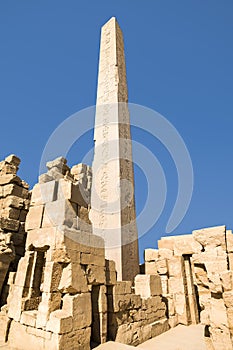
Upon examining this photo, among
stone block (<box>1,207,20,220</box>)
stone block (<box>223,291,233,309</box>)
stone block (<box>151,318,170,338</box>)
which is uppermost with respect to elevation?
stone block (<box>1,207,20,220</box>)

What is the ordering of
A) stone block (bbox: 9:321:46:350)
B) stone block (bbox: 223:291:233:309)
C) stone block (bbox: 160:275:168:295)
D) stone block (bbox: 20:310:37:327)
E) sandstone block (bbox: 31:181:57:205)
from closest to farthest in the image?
stone block (bbox: 223:291:233:309) → stone block (bbox: 9:321:46:350) → stone block (bbox: 20:310:37:327) → sandstone block (bbox: 31:181:57:205) → stone block (bbox: 160:275:168:295)

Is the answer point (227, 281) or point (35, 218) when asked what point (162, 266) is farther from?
point (227, 281)

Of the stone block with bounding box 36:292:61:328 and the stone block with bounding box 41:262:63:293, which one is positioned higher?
the stone block with bounding box 41:262:63:293

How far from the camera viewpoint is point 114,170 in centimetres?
785

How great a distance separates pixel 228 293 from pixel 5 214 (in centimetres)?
486

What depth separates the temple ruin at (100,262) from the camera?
410 centimetres

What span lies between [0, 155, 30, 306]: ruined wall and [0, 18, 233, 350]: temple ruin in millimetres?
23

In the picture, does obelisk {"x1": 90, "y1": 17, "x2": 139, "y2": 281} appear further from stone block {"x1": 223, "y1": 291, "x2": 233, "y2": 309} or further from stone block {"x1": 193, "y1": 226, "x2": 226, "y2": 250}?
stone block {"x1": 223, "y1": 291, "x2": 233, "y2": 309}

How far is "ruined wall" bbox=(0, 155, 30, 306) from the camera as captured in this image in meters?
5.58

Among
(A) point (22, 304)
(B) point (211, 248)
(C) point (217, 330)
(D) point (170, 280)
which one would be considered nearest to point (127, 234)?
(D) point (170, 280)

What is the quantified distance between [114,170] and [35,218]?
10.4 feet

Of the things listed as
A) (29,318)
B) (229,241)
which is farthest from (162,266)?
(29,318)

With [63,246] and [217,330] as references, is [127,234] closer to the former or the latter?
[63,246]

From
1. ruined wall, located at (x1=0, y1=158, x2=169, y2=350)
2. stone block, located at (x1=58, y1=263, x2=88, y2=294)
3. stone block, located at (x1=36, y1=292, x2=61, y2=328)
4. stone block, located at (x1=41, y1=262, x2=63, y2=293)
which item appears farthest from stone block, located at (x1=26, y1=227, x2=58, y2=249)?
stone block, located at (x1=36, y1=292, x2=61, y2=328)
